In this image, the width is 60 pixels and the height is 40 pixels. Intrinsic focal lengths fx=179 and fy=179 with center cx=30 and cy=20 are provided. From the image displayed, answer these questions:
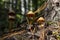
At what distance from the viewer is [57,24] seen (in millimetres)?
1582

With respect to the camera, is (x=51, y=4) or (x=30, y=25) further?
(x=51, y=4)

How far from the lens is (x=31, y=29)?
5.29 ft

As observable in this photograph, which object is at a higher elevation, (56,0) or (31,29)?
(56,0)

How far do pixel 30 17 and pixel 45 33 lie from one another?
0.44 metres

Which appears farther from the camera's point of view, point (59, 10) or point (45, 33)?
point (59, 10)

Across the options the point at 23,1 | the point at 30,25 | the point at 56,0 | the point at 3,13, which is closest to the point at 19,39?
the point at 30,25

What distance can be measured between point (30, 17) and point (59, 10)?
0.33m

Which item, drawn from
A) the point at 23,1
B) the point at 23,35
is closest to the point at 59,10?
the point at 23,35

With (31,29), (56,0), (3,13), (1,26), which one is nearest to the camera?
(31,29)

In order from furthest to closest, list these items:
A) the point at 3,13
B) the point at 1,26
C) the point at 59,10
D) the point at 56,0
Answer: the point at 3,13, the point at 1,26, the point at 56,0, the point at 59,10

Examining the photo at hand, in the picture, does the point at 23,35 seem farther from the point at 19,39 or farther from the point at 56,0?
the point at 56,0

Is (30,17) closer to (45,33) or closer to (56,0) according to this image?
(56,0)

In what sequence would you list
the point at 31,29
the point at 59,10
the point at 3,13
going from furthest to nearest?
1. the point at 3,13
2. the point at 59,10
3. the point at 31,29

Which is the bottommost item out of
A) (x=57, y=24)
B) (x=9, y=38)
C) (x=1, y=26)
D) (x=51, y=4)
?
(x=1, y=26)
